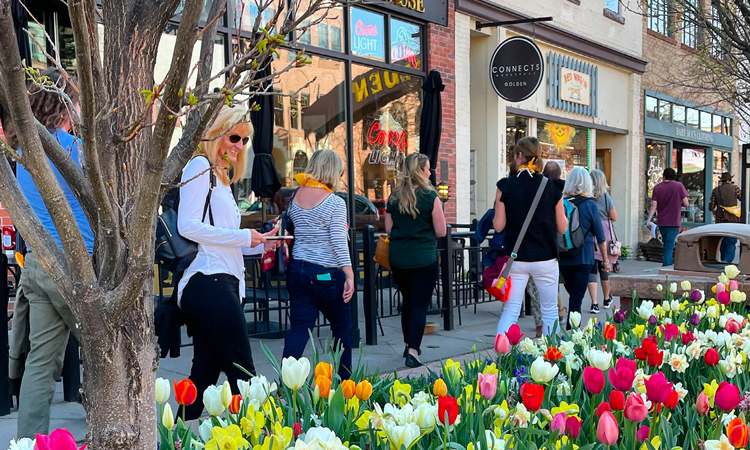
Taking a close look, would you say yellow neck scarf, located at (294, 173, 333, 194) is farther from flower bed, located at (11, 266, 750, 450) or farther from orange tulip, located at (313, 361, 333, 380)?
orange tulip, located at (313, 361, 333, 380)

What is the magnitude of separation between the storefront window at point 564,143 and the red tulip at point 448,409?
13.2 metres

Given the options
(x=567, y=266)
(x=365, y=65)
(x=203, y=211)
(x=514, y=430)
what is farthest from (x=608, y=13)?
(x=514, y=430)

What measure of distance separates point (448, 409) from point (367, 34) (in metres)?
9.67

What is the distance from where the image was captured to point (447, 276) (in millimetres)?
7391

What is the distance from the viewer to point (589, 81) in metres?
15.9

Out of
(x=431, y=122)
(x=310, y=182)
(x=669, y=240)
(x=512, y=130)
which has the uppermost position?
(x=512, y=130)

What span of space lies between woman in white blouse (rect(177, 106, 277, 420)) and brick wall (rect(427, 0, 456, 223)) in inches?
328

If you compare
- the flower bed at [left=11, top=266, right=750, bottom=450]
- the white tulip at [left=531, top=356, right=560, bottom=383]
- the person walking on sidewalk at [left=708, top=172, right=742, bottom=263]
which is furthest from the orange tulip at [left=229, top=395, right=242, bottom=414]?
the person walking on sidewalk at [left=708, top=172, right=742, bottom=263]

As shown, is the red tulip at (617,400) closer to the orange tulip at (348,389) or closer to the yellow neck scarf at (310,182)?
the orange tulip at (348,389)

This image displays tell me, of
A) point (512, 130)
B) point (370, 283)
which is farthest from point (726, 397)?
point (512, 130)

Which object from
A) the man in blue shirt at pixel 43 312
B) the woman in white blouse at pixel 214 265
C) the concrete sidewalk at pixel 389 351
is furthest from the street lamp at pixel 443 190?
the man in blue shirt at pixel 43 312

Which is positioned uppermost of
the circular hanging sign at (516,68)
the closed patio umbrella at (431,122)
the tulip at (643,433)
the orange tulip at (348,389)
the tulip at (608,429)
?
the circular hanging sign at (516,68)

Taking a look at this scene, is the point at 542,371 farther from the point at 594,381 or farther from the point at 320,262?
the point at 320,262

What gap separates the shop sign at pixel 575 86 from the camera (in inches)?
589
